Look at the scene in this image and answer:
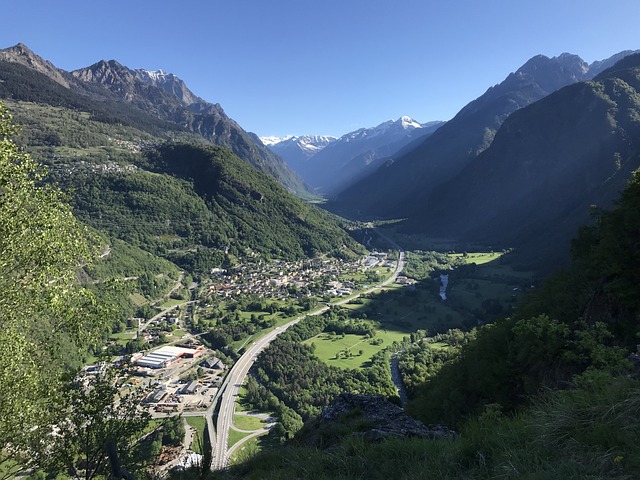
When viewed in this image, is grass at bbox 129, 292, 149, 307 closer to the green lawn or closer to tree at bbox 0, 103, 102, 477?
tree at bbox 0, 103, 102, 477

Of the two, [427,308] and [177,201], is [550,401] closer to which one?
[427,308]

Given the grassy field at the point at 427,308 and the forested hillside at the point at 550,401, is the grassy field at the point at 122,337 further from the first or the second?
the forested hillside at the point at 550,401

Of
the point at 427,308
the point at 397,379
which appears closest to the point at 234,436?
the point at 397,379

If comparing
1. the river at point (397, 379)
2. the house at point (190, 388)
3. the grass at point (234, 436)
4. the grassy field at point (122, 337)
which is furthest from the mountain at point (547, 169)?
the grassy field at point (122, 337)

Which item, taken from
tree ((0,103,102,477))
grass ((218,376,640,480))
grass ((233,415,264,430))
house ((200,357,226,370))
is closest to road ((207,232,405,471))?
grass ((233,415,264,430))

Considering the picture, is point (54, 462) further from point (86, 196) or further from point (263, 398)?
point (86, 196)

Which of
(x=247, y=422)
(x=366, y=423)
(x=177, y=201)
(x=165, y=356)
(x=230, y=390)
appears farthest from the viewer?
(x=177, y=201)
